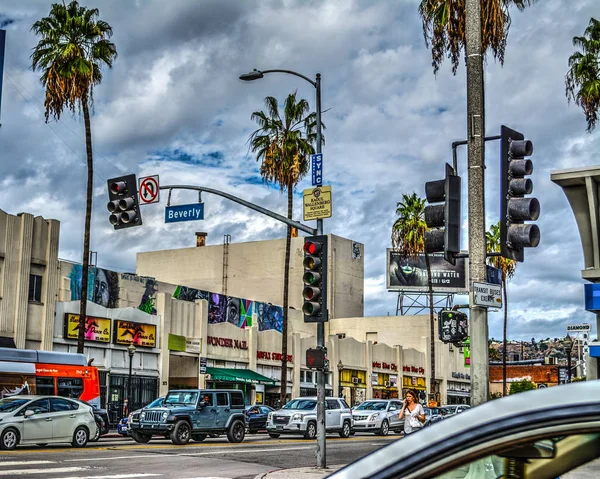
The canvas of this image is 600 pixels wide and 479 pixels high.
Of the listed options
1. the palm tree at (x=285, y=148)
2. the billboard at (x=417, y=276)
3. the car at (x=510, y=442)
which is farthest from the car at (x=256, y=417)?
the billboard at (x=417, y=276)

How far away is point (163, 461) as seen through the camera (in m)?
20.3

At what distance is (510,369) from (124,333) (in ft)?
174

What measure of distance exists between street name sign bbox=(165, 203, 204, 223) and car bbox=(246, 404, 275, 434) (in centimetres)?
2112

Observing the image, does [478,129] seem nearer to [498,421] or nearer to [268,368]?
[498,421]

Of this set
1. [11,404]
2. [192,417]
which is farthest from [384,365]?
[11,404]

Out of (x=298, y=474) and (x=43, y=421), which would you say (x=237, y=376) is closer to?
(x=43, y=421)

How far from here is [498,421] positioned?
214 cm

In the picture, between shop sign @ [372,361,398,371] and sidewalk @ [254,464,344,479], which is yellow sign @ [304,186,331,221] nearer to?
sidewalk @ [254,464,344,479]

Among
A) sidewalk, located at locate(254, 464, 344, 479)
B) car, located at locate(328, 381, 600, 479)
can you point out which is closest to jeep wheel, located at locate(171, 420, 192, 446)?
sidewalk, located at locate(254, 464, 344, 479)

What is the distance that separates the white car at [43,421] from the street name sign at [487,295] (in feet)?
51.1

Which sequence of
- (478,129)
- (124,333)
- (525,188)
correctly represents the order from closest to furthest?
(525,188) → (478,129) → (124,333)

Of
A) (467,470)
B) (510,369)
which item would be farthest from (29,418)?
(510,369)

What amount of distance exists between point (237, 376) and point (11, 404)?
28359 millimetres

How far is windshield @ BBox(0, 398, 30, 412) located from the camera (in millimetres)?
22453
